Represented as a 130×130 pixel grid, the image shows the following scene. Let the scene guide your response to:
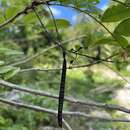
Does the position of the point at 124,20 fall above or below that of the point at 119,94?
below

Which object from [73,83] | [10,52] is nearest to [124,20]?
[10,52]

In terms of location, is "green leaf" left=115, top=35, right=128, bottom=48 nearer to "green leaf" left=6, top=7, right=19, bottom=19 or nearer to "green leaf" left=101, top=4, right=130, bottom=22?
"green leaf" left=101, top=4, right=130, bottom=22

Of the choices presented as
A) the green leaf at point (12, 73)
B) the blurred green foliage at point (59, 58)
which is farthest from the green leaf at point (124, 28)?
the green leaf at point (12, 73)

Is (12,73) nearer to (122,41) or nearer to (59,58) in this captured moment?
(122,41)

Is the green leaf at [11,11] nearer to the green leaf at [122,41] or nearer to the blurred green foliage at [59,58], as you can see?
the blurred green foliage at [59,58]

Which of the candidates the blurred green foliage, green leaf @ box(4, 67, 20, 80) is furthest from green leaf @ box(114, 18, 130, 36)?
green leaf @ box(4, 67, 20, 80)

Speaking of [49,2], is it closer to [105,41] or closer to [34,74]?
[105,41]

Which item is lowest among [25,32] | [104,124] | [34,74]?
[104,124]
